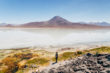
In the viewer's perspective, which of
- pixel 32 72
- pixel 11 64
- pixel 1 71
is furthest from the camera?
pixel 11 64

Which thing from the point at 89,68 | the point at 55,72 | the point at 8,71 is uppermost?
the point at 89,68

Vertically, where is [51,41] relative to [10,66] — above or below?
above

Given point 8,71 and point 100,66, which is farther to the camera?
point 8,71

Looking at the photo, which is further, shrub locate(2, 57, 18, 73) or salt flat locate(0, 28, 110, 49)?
salt flat locate(0, 28, 110, 49)

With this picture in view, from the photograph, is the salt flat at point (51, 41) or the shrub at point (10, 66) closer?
the shrub at point (10, 66)

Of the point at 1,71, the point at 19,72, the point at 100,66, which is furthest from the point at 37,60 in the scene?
the point at 100,66

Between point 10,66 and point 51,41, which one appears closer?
point 10,66

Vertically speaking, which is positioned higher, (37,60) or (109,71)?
(109,71)

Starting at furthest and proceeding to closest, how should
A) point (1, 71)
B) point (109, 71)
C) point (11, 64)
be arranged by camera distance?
point (11, 64) < point (1, 71) < point (109, 71)

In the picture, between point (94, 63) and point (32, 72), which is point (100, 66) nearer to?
point (94, 63)
